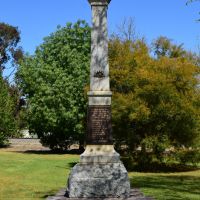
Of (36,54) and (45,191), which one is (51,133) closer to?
(36,54)

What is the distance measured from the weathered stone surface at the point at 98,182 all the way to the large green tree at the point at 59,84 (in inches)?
1025

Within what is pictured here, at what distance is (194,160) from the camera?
2869cm

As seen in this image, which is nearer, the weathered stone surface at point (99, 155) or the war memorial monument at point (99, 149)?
the war memorial monument at point (99, 149)

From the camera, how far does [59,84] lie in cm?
4166

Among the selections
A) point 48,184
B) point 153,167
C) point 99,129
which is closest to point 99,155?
point 99,129

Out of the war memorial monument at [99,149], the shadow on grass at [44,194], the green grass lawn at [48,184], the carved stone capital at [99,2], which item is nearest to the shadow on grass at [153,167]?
the green grass lawn at [48,184]

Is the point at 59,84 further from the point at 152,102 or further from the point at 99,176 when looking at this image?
the point at 99,176

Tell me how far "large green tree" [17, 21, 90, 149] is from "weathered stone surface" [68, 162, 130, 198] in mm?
26042

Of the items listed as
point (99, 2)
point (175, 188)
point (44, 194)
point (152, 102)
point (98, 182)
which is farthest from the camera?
point (152, 102)

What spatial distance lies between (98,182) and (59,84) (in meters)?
27.8

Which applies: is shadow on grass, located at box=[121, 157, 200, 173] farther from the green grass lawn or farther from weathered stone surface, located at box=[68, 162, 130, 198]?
weathered stone surface, located at box=[68, 162, 130, 198]

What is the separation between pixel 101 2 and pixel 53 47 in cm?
3012

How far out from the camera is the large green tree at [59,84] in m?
41.3

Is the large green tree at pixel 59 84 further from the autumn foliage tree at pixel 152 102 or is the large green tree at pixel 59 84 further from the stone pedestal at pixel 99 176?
the stone pedestal at pixel 99 176
